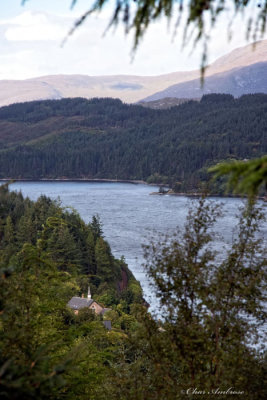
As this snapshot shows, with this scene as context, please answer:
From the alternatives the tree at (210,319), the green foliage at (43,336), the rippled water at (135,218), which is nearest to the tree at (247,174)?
the green foliage at (43,336)

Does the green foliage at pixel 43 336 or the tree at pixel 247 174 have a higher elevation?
the tree at pixel 247 174

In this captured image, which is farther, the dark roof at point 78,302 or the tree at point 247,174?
the dark roof at point 78,302

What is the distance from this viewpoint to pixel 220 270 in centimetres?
965

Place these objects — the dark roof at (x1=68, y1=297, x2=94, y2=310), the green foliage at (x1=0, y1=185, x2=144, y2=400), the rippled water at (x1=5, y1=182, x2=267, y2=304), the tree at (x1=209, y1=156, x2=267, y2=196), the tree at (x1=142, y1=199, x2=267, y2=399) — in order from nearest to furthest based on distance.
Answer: the tree at (x1=209, y1=156, x2=267, y2=196) → the green foliage at (x1=0, y1=185, x2=144, y2=400) → the tree at (x1=142, y1=199, x2=267, y2=399) → the dark roof at (x1=68, y1=297, x2=94, y2=310) → the rippled water at (x1=5, y1=182, x2=267, y2=304)

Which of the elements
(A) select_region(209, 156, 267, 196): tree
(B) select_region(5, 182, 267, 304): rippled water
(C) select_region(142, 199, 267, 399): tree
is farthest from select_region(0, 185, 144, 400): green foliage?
(B) select_region(5, 182, 267, 304): rippled water

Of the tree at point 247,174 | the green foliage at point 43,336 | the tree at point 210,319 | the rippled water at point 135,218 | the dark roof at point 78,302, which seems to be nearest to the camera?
the tree at point 247,174

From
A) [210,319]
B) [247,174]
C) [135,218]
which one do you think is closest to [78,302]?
[210,319]

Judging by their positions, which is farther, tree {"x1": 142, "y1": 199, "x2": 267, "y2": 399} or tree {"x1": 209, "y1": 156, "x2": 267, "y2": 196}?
tree {"x1": 142, "y1": 199, "x2": 267, "y2": 399}

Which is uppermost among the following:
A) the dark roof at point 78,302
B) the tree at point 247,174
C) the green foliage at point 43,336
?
the tree at point 247,174

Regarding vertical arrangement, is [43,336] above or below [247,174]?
below

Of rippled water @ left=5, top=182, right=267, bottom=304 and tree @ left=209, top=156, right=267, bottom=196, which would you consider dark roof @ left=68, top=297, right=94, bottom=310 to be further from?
tree @ left=209, top=156, right=267, bottom=196

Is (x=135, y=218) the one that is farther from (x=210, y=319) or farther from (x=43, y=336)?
(x=210, y=319)

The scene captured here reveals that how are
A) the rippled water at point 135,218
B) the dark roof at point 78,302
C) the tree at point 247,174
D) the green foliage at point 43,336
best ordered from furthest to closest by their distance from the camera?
the rippled water at point 135,218 → the dark roof at point 78,302 → the green foliage at point 43,336 → the tree at point 247,174

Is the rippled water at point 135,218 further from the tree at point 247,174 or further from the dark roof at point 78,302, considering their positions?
the tree at point 247,174
